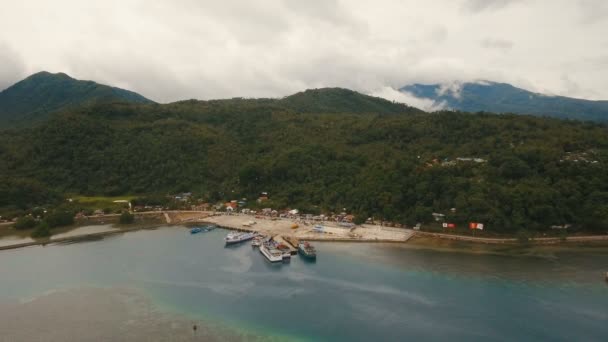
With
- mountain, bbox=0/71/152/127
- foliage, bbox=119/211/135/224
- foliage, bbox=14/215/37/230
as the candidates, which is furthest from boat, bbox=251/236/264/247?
mountain, bbox=0/71/152/127

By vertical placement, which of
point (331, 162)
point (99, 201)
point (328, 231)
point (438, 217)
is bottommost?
point (328, 231)

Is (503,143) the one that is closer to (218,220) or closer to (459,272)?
(459,272)

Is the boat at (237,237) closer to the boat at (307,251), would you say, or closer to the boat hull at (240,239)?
the boat hull at (240,239)

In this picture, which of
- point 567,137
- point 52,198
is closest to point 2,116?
point 52,198

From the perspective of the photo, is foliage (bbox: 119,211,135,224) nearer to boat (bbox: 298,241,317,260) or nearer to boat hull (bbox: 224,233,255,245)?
boat hull (bbox: 224,233,255,245)

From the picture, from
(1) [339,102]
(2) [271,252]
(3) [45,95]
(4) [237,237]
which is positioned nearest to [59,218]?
(4) [237,237]

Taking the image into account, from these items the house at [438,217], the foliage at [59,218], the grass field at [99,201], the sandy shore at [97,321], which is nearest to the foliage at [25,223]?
the foliage at [59,218]

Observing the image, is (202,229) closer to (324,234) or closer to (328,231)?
(324,234)
